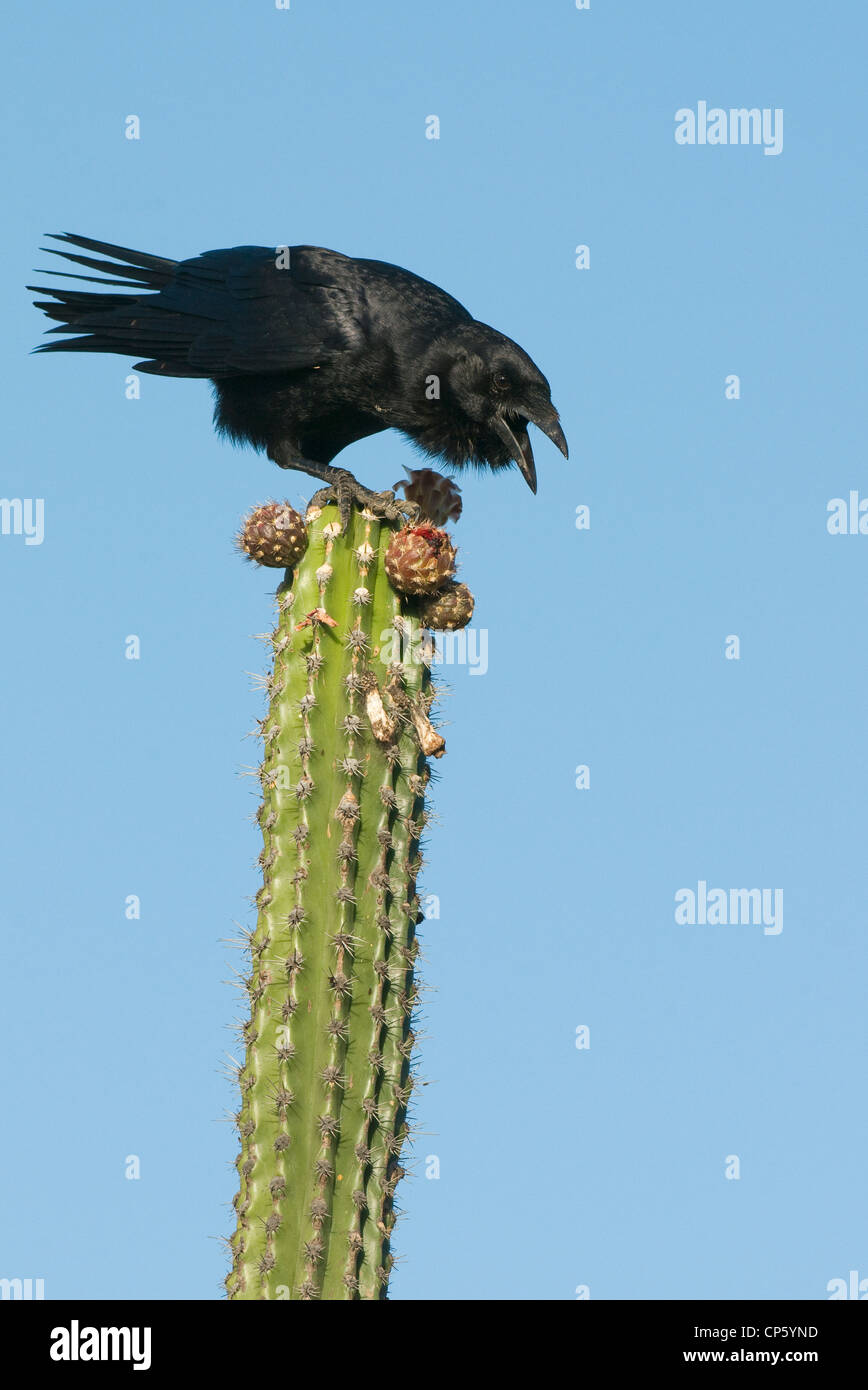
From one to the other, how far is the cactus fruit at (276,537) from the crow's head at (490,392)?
1593mm

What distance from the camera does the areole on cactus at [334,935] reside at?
4.77 meters

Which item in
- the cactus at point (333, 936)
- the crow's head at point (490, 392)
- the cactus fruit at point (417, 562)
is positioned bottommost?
the cactus at point (333, 936)

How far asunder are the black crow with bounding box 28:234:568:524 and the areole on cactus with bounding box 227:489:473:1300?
5.22 feet

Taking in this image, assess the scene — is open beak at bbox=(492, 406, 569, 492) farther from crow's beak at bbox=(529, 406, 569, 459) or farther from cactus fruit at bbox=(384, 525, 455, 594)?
cactus fruit at bbox=(384, 525, 455, 594)

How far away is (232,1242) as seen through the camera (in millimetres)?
4848

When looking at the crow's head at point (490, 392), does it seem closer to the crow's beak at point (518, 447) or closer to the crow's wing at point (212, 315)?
the crow's beak at point (518, 447)

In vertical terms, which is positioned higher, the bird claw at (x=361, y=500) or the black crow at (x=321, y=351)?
the black crow at (x=321, y=351)

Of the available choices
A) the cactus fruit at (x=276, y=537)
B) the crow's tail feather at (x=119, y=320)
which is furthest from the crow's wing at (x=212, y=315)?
the cactus fruit at (x=276, y=537)

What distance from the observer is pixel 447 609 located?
17.6 ft

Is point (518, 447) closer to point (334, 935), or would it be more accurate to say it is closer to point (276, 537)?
point (276, 537)

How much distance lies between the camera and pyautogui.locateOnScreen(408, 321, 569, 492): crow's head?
672cm

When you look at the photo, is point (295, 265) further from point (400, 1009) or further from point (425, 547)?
point (400, 1009)

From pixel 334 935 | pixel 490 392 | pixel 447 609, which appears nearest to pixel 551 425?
pixel 490 392

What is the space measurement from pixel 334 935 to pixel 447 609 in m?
1.18
